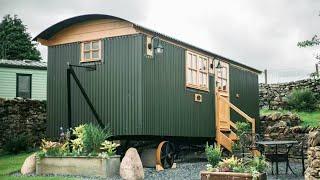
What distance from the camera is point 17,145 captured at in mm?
18250

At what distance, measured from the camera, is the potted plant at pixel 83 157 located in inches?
451

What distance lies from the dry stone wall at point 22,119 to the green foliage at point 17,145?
0.38 meters

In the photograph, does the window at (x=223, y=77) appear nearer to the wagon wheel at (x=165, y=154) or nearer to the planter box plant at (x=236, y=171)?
the wagon wheel at (x=165, y=154)

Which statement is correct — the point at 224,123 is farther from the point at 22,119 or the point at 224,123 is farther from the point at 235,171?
the point at 22,119

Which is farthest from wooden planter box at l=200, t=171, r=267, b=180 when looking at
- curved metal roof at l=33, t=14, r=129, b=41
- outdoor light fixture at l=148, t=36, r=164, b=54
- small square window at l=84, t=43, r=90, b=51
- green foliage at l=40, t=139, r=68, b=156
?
small square window at l=84, t=43, r=90, b=51

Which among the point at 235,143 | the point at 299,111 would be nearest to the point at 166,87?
the point at 235,143

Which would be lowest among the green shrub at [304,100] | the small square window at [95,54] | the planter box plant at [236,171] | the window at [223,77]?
the planter box plant at [236,171]

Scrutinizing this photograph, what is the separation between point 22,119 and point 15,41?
60.3 feet

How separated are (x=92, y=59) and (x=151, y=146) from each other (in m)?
3.30

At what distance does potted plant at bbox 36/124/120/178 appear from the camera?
11453 mm

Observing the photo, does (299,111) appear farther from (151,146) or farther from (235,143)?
(151,146)

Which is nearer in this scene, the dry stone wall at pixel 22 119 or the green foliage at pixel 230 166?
the green foliage at pixel 230 166

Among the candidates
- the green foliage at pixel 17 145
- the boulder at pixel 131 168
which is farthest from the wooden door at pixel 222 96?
the green foliage at pixel 17 145

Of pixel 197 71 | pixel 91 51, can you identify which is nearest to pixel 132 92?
pixel 91 51
